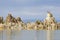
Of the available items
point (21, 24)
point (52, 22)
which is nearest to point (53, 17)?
point (52, 22)

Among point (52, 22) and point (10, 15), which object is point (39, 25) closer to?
point (52, 22)

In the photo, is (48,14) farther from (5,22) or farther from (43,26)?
(5,22)

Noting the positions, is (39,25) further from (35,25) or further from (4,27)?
(4,27)

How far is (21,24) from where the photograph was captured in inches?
1709

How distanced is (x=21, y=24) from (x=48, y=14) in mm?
4782

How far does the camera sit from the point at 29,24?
42.1m

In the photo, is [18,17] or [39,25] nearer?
[39,25]

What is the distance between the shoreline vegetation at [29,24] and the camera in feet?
139

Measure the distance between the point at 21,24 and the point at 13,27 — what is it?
56.2 inches

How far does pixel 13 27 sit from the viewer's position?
141 feet

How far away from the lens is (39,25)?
41969 mm

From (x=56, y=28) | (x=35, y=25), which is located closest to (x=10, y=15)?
(x=35, y=25)

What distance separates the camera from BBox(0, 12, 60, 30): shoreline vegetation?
42219 millimetres

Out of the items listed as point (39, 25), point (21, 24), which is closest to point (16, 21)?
point (21, 24)
